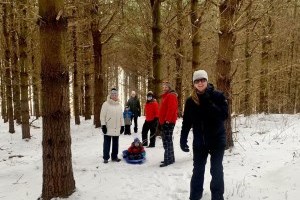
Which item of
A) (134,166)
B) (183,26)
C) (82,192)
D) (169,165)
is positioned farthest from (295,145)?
(183,26)

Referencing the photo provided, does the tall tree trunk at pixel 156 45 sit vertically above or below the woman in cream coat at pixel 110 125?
above

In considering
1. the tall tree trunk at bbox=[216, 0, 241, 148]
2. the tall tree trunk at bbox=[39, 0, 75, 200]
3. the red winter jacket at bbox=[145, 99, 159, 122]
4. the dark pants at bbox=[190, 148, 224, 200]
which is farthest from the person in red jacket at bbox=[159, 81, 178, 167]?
the tall tree trunk at bbox=[39, 0, 75, 200]

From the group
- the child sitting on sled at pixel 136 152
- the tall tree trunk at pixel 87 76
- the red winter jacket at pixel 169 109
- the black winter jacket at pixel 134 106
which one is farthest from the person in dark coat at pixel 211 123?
the tall tree trunk at pixel 87 76

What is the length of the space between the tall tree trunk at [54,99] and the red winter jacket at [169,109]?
338cm

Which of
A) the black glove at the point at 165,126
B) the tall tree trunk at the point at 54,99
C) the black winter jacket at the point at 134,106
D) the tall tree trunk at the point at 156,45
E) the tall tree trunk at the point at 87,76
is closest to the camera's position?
the tall tree trunk at the point at 54,99

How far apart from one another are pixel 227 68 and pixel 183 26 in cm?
856

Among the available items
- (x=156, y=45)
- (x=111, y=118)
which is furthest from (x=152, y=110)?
(x=156, y=45)

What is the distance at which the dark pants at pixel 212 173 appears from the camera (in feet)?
16.7

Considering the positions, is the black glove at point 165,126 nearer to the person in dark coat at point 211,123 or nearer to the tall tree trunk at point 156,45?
the person in dark coat at point 211,123

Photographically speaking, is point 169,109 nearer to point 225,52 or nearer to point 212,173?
point 225,52

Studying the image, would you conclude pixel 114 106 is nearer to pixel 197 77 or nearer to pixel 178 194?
pixel 178 194

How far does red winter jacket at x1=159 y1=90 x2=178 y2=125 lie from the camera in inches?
338

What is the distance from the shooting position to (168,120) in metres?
8.54

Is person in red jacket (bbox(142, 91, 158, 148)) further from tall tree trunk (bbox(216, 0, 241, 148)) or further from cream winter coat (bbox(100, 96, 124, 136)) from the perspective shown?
tall tree trunk (bbox(216, 0, 241, 148))
